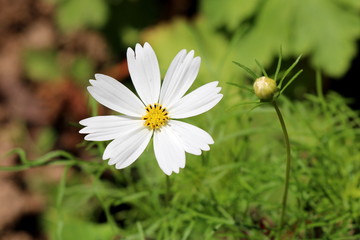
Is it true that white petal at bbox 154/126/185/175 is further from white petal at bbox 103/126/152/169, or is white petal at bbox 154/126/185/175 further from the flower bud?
the flower bud

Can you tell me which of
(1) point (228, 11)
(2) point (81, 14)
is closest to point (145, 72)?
(1) point (228, 11)

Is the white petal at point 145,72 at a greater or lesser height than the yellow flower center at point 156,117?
greater

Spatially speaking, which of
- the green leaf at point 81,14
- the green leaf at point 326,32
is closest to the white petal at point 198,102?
the green leaf at point 326,32

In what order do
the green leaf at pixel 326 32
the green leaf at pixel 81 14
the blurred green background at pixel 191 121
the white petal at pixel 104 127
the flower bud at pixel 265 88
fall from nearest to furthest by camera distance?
the flower bud at pixel 265 88 → the white petal at pixel 104 127 → the blurred green background at pixel 191 121 → the green leaf at pixel 326 32 → the green leaf at pixel 81 14

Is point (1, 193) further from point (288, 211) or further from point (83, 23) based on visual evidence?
point (288, 211)

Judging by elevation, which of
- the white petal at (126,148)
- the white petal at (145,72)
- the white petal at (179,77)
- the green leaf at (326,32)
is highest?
the green leaf at (326,32)

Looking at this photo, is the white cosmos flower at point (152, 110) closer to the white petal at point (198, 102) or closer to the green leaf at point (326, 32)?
the white petal at point (198, 102)

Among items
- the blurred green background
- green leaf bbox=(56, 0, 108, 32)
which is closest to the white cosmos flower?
the blurred green background

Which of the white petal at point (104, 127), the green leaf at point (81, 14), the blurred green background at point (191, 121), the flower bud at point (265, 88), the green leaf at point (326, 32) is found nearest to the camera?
the flower bud at point (265, 88)

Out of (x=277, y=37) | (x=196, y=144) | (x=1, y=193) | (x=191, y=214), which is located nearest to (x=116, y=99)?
(x=196, y=144)
